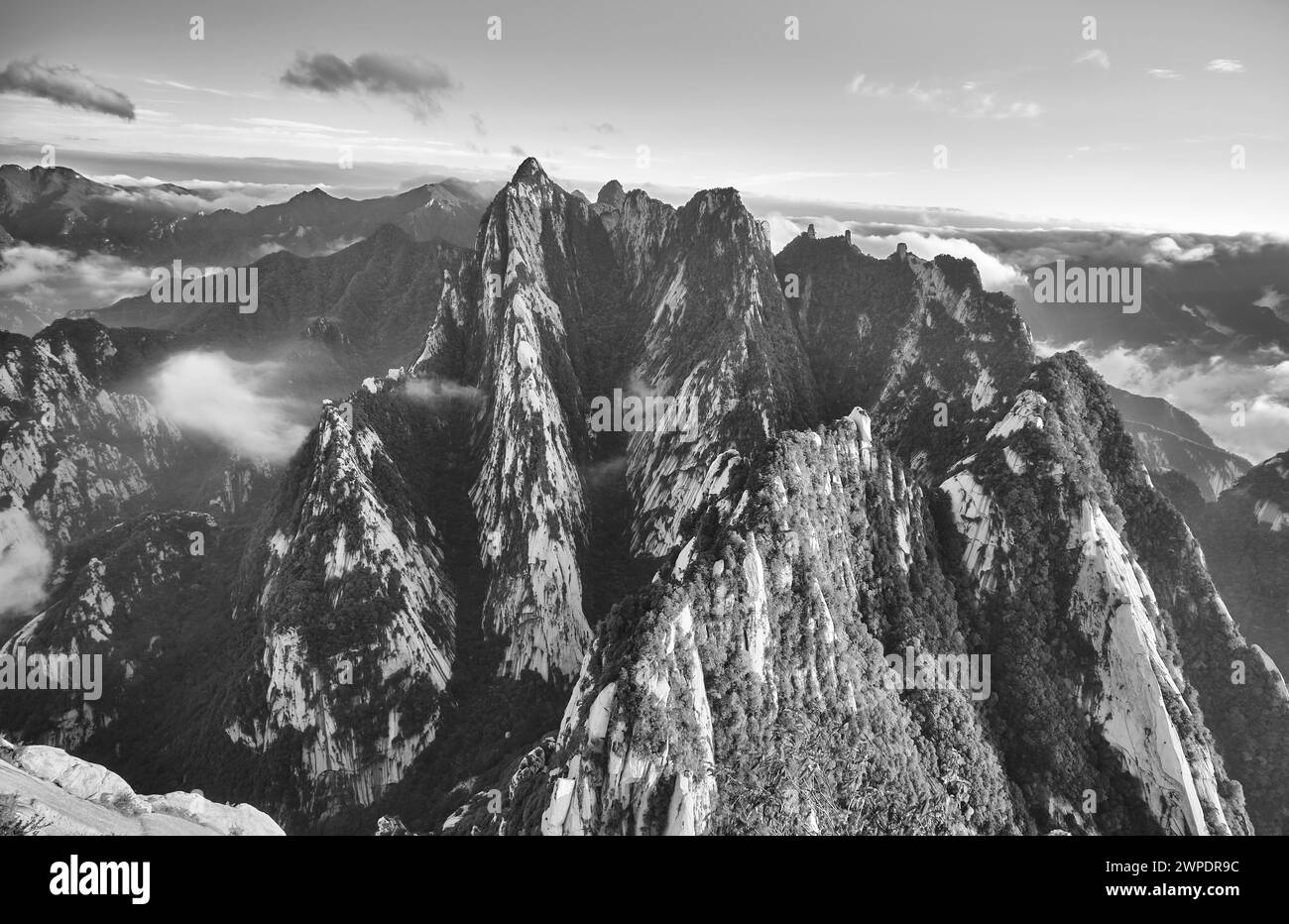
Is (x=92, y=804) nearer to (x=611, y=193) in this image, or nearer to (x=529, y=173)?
(x=529, y=173)

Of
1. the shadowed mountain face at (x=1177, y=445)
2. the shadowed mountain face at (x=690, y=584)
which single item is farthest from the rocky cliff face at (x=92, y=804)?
the shadowed mountain face at (x=1177, y=445)

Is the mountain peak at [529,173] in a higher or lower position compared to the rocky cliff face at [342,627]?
higher

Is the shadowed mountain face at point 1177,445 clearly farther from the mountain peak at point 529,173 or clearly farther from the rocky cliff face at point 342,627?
the rocky cliff face at point 342,627

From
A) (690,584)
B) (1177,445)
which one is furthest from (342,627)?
(1177,445)

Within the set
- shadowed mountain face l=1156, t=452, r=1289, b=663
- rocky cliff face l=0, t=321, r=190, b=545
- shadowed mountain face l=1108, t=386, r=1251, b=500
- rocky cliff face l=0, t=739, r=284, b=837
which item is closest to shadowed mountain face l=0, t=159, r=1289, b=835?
rocky cliff face l=0, t=321, r=190, b=545

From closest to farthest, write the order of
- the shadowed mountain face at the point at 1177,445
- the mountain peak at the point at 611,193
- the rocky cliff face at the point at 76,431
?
the rocky cliff face at the point at 76,431, the shadowed mountain face at the point at 1177,445, the mountain peak at the point at 611,193
